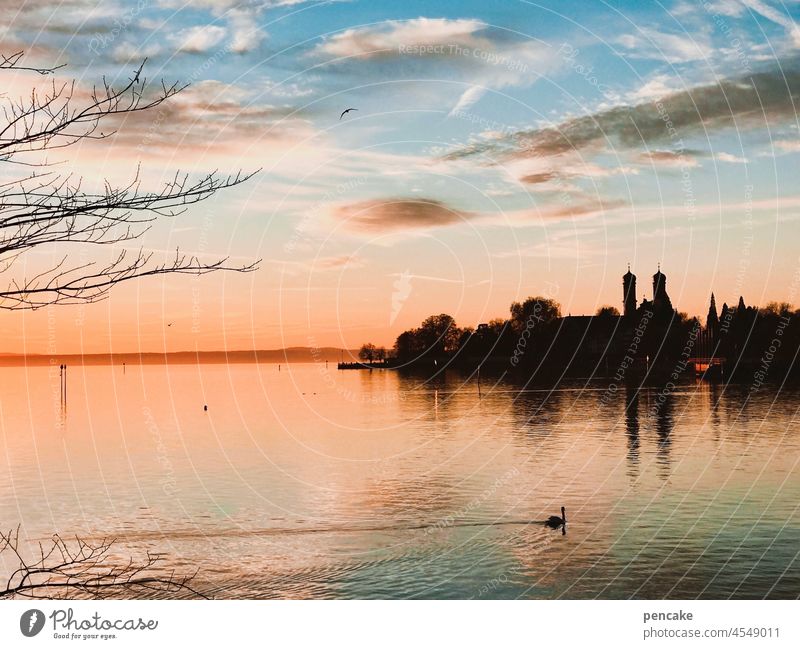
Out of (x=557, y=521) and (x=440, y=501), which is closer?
(x=557, y=521)

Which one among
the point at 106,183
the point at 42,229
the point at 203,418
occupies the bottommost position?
the point at 203,418

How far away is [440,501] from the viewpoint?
160 ft

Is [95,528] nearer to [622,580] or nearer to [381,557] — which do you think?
[381,557]

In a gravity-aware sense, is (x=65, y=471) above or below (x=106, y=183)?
below

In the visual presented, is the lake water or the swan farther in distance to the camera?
the swan

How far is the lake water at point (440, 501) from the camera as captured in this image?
108ft

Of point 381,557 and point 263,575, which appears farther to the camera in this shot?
point 381,557

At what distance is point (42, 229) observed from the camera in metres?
6.92

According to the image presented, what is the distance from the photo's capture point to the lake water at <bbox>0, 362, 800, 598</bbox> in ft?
108

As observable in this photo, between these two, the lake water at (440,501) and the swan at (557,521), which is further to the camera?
the swan at (557,521)

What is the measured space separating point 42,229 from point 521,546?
33169 mm
